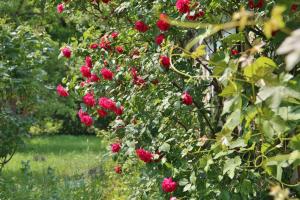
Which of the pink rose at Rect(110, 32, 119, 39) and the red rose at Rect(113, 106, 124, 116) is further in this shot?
the pink rose at Rect(110, 32, 119, 39)

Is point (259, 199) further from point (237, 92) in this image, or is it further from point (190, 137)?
point (237, 92)

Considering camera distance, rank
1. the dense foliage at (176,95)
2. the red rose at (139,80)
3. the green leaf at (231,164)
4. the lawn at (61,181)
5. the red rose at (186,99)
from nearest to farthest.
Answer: the green leaf at (231,164) → the dense foliage at (176,95) → the red rose at (186,99) → the red rose at (139,80) → the lawn at (61,181)

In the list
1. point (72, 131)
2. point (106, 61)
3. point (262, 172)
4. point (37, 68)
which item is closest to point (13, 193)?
point (37, 68)

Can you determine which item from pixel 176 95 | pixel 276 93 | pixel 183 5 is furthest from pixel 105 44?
pixel 276 93

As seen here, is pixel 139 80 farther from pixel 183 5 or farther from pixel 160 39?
pixel 183 5

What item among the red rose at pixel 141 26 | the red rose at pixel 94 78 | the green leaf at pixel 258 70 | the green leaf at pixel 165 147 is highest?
the red rose at pixel 141 26

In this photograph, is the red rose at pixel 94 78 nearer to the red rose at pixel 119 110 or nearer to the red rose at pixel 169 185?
the red rose at pixel 119 110

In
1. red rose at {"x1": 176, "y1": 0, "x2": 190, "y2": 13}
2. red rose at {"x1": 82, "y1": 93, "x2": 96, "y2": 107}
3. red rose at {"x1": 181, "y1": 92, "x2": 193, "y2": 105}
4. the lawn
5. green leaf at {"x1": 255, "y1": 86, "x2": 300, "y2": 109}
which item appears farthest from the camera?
the lawn

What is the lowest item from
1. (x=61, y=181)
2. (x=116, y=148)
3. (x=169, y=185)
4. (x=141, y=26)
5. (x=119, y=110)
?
(x=61, y=181)

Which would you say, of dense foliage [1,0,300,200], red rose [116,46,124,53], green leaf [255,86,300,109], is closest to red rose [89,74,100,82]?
dense foliage [1,0,300,200]

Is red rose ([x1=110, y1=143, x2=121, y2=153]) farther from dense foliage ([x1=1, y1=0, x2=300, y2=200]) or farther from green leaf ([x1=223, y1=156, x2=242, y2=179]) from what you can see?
green leaf ([x1=223, y1=156, x2=242, y2=179])

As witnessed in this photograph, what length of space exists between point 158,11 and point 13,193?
10.8 ft

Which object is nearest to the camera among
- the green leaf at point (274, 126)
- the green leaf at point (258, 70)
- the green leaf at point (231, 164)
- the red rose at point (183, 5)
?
the green leaf at point (258, 70)

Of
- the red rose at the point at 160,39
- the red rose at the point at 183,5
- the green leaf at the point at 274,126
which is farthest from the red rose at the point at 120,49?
the green leaf at the point at 274,126
